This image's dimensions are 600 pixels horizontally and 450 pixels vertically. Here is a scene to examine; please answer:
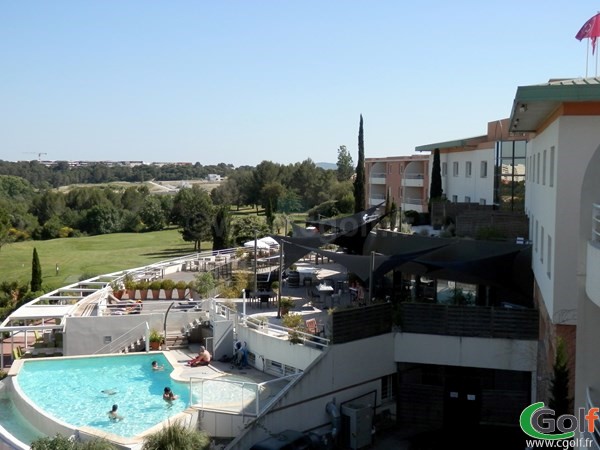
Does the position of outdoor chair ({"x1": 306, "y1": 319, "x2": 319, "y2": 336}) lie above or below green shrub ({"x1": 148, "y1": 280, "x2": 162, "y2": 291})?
above

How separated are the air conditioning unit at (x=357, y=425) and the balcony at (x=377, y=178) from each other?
4166cm

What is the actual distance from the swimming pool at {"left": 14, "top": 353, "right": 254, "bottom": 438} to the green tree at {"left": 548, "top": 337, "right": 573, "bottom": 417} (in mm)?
7446

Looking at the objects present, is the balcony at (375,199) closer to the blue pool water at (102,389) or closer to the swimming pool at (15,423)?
the blue pool water at (102,389)

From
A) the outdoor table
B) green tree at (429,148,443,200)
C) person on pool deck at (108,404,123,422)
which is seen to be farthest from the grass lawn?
person on pool deck at (108,404,123,422)

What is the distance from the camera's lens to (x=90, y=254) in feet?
252

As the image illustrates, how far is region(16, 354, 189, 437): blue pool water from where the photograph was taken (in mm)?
18016

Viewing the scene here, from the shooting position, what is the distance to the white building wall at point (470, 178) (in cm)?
3177

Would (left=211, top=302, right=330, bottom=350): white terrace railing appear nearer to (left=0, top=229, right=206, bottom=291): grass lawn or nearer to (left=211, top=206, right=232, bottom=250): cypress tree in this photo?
(left=211, top=206, right=232, bottom=250): cypress tree

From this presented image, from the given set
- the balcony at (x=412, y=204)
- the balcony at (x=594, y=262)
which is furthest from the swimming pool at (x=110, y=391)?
the balcony at (x=412, y=204)

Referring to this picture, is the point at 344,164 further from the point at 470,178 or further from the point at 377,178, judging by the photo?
the point at 470,178

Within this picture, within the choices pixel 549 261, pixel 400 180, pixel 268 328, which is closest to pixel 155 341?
pixel 268 328

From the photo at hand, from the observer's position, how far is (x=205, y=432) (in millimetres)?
16969

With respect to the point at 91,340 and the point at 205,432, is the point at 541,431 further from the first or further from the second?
the point at 91,340

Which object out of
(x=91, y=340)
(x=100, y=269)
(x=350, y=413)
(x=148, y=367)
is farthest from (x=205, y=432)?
(x=100, y=269)
